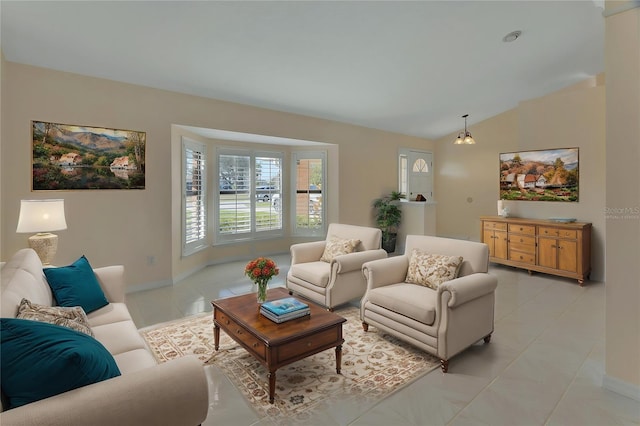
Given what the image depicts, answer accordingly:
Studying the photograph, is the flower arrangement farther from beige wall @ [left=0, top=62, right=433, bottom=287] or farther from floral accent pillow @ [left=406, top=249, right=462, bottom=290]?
beige wall @ [left=0, top=62, right=433, bottom=287]

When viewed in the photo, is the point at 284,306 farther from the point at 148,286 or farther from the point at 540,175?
the point at 540,175

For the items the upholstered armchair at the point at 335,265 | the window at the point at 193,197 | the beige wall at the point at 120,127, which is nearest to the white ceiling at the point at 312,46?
the beige wall at the point at 120,127

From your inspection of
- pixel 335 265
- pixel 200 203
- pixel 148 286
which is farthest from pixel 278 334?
pixel 200 203

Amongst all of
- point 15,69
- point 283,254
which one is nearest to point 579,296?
point 283,254

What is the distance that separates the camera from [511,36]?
4.18m

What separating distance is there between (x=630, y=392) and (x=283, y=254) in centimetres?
560

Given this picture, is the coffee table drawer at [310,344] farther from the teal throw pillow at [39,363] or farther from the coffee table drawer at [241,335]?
the teal throw pillow at [39,363]

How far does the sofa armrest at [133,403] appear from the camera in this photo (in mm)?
1170

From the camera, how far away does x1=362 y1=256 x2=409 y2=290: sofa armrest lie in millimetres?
3242

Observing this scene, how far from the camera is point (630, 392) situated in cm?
231

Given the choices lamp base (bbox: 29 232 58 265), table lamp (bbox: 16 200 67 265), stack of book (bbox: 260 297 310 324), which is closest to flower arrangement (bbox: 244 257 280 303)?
stack of book (bbox: 260 297 310 324)

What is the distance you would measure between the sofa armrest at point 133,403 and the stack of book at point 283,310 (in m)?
0.99

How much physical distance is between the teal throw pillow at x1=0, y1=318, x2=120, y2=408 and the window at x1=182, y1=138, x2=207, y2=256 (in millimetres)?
4054

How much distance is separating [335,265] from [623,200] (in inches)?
99.7
